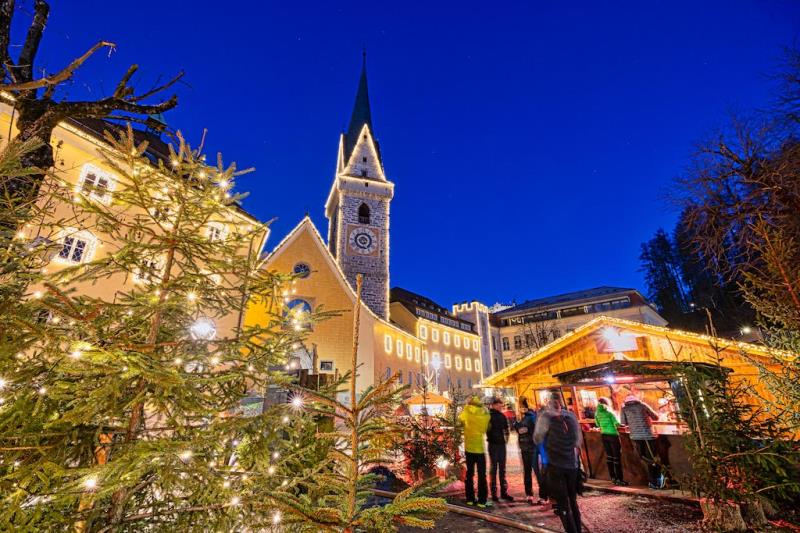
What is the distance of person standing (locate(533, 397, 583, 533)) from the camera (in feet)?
17.4

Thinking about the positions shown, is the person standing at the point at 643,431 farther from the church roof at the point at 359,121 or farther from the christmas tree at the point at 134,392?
the church roof at the point at 359,121

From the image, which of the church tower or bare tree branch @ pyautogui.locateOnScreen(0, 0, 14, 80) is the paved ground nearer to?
bare tree branch @ pyautogui.locateOnScreen(0, 0, 14, 80)

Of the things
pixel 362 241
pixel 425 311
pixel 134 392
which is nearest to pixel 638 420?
pixel 134 392

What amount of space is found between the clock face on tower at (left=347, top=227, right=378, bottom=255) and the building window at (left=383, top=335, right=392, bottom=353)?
10.8 metres

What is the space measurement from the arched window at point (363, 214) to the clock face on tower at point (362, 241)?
4.47 feet

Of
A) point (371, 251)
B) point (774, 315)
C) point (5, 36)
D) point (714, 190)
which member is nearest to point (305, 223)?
point (371, 251)

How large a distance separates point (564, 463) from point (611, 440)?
5.21 m

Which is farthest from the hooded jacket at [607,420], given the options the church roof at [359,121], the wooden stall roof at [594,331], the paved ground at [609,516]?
the church roof at [359,121]

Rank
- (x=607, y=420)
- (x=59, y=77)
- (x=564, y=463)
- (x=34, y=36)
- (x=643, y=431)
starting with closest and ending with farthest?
1. (x=59, y=77)
2. (x=564, y=463)
3. (x=34, y=36)
4. (x=643, y=431)
5. (x=607, y=420)

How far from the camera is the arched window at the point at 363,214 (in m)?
39.2

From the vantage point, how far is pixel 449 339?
4653cm

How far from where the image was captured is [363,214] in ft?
130

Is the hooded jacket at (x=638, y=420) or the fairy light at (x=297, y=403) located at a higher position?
the fairy light at (x=297, y=403)

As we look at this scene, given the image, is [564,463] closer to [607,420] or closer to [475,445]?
[475,445]
